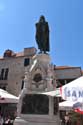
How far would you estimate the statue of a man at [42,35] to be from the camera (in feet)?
38.3

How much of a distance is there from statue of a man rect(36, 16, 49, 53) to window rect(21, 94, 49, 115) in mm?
→ 2855

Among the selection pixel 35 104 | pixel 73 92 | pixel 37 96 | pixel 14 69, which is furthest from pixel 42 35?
pixel 14 69

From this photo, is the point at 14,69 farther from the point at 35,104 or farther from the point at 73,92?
the point at 73,92

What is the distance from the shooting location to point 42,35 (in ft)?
38.7

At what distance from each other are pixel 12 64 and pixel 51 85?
70.0 ft

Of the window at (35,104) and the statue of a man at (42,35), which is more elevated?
the statue of a man at (42,35)

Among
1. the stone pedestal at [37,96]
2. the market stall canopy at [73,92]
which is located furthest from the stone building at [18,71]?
the market stall canopy at [73,92]

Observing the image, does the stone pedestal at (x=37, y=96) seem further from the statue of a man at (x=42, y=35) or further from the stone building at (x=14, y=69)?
the stone building at (x=14, y=69)

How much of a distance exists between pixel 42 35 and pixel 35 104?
396 cm

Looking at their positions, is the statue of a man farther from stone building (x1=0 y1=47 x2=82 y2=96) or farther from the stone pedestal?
stone building (x1=0 y1=47 x2=82 y2=96)

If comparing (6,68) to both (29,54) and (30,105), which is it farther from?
(30,105)

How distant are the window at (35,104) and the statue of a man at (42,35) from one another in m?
2.85

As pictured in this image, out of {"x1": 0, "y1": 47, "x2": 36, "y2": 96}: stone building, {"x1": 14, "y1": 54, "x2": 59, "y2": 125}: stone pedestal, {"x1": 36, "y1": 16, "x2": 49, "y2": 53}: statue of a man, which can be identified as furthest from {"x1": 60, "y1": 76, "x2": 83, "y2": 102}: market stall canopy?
{"x1": 0, "y1": 47, "x2": 36, "y2": 96}: stone building

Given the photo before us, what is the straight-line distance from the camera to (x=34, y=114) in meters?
9.59
